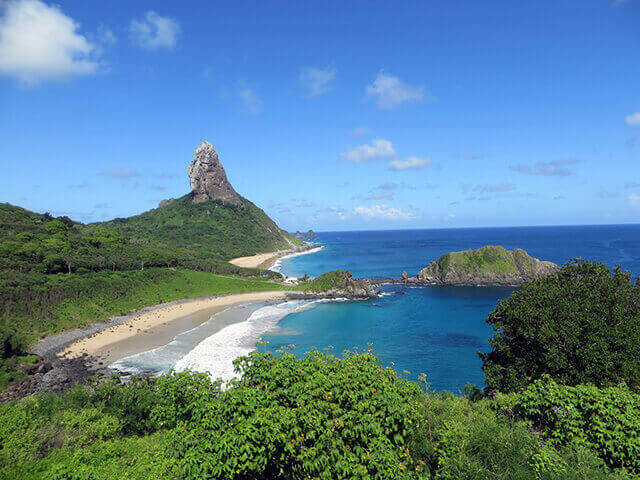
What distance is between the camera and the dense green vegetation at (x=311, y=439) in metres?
9.01

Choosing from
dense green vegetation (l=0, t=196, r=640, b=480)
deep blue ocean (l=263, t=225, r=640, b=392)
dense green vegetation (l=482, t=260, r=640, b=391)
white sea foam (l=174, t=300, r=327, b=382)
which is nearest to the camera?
dense green vegetation (l=0, t=196, r=640, b=480)

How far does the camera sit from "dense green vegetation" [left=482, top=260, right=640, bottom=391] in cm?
1706

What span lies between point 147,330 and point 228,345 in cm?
1651

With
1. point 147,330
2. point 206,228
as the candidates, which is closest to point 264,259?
point 206,228

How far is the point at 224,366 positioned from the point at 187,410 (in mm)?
22510

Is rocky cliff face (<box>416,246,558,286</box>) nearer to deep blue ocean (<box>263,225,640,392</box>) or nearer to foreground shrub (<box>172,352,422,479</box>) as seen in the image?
deep blue ocean (<box>263,225,640,392</box>)

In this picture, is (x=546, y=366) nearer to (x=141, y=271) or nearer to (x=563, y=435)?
(x=563, y=435)

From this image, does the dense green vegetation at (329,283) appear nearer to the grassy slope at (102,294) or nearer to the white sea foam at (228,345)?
the grassy slope at (102,294)

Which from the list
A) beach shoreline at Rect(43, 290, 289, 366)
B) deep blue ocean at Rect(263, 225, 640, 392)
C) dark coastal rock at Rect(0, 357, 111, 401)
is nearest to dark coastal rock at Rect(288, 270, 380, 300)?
deep blue ocean at Rect(263, 225, 640, 392)

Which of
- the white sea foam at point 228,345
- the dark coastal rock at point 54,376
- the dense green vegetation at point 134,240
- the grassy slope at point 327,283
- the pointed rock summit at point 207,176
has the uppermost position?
the pointed rock summit at point 207,176

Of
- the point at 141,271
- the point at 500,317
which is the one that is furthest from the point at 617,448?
the point at 141,271

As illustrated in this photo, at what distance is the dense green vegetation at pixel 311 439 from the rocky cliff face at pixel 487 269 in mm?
74429

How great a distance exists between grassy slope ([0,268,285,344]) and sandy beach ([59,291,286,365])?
15.0 feet

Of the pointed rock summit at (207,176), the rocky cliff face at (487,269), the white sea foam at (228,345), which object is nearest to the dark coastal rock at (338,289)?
the white sea foam at (228,345)
